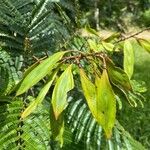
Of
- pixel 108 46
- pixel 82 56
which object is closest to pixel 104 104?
pixel 82 56

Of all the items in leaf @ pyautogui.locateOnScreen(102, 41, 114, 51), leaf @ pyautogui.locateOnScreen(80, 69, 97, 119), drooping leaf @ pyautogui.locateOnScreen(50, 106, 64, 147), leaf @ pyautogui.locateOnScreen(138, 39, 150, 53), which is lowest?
drooping leaf @ pyautogui.locateOnScreen(50, 106, 64, 147)

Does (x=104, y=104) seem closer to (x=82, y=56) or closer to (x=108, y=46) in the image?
(x=82, y=56)

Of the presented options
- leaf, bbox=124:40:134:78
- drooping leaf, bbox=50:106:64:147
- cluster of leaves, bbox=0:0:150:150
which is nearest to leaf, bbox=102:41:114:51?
cluster of leaves, bbox=0:0:150:150

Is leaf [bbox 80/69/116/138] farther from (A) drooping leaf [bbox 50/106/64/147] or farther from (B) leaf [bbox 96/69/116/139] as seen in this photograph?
(A) drooping leaf [bbox 50/106/64/147]

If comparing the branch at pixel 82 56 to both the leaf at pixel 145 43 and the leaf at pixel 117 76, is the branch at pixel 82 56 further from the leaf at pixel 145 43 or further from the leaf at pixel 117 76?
the leaf at pixel 145 43

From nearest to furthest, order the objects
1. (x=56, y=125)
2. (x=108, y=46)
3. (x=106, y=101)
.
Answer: (x=106, y=101)
(x=56, y=125)
(x=108, y=46)

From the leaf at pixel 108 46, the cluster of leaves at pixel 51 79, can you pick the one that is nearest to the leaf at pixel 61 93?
the cluster of leaves at pixel 51 79
